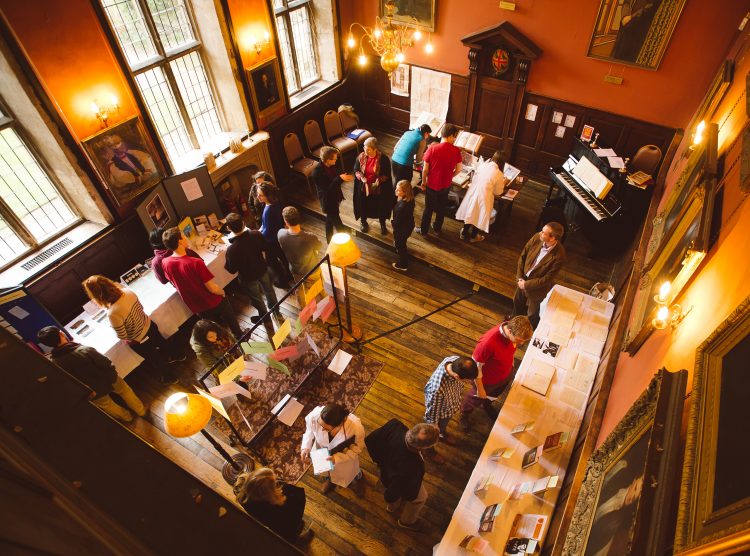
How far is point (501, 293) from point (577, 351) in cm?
193

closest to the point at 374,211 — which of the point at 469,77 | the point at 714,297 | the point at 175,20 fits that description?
the point at 469,77

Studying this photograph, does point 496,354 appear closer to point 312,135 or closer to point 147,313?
point 147,313

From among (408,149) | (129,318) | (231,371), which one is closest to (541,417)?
(231,371)

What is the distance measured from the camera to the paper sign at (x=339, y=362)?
5.64m

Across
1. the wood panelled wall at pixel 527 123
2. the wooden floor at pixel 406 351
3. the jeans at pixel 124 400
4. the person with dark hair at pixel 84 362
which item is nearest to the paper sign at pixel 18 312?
the person with dark hair at pixel 84 362

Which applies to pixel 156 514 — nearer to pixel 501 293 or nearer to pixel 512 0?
pixel 501 293

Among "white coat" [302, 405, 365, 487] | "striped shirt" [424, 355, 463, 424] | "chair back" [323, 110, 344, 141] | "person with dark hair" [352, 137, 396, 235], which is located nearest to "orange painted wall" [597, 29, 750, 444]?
"striped shirt" [424, 355, 463, 424]

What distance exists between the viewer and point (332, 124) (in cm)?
883

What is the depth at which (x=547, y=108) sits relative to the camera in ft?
25.4

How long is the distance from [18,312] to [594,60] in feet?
28.2

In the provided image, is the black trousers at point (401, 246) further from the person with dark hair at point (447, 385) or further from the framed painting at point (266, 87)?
the framed painting at point (266, 87)

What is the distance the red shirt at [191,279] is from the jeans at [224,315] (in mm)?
133

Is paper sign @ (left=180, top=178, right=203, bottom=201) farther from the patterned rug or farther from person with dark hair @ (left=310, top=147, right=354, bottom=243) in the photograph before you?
the patterned rug

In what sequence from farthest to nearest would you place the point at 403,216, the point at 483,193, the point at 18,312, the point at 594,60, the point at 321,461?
the point at 594,60
the point at 483,193
the point at 403,216
the point at 18,312
the point at 321,461
